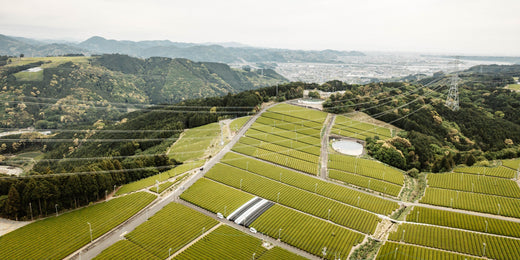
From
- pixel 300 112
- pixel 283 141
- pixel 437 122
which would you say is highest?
pixel 300 112

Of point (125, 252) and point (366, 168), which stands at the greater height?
point (366, 168)

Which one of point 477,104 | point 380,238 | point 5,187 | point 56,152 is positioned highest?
point 477,104

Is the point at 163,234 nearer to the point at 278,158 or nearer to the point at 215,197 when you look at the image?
the point at 215,197

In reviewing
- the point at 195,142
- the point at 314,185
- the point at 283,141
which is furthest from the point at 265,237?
the point at 195,142

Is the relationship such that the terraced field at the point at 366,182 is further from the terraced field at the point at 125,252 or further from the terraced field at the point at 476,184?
the terraced field at the point at 125,252

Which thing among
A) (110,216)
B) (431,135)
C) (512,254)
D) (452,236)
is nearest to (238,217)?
(110,216)

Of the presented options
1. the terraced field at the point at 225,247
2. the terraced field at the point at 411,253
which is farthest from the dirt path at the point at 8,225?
the terraced field at the point at 411,253

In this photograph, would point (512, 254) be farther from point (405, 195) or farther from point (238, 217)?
point (238, 217)
